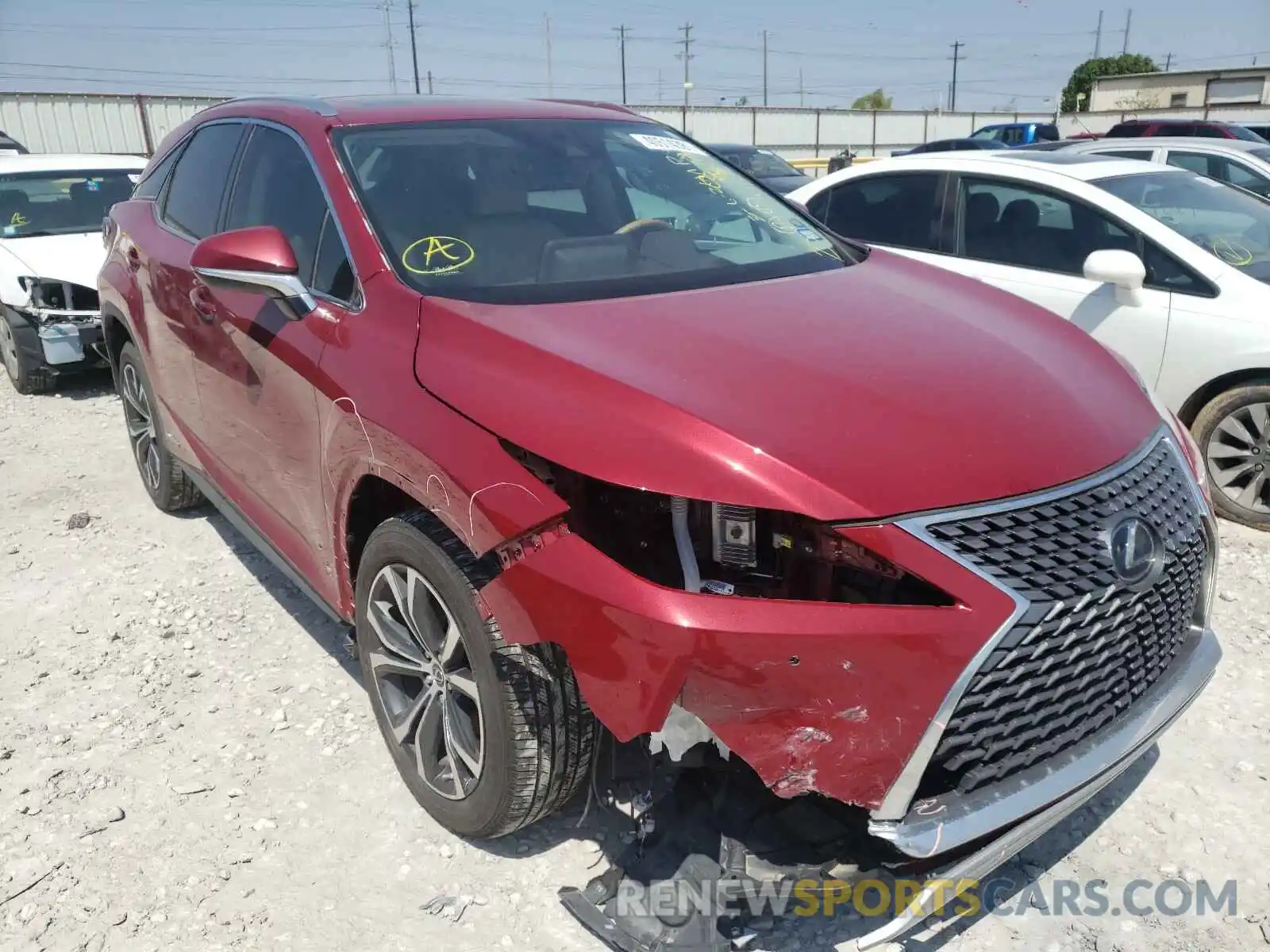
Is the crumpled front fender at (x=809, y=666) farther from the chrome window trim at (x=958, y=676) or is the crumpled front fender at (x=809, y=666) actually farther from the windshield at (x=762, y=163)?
the windshield at (x=762, y=163)

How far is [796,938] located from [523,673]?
92 centimetres

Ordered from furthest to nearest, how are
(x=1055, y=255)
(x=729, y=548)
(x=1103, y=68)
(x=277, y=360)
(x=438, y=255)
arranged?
(x=1103, y=68) < (x=1055, y=255) < (x=277, y=360) < (x=438, y=255) < (x=729, y=548)

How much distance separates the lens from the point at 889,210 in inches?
236

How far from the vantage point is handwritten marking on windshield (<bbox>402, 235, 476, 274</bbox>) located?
2.68m

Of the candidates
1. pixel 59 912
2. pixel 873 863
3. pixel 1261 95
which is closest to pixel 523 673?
pixel 873 863

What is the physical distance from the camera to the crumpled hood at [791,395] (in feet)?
6.36

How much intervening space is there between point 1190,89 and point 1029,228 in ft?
126

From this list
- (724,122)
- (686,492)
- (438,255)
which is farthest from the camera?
(724,122)

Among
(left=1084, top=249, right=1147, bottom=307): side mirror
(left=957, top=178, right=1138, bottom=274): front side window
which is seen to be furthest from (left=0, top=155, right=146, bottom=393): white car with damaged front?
(left=1084, top=249, right=1147, bottom=307): side mirror

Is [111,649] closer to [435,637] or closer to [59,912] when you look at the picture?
[59,912]

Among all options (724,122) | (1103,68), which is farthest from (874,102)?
(724,122)

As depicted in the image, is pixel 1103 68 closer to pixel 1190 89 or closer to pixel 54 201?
pixel 1190 89

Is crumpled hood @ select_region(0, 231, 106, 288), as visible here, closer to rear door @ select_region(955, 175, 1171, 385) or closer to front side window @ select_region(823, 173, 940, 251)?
front side window @ select_region(823, 173, 940, 251)

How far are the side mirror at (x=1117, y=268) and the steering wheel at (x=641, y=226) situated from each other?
2.47m
